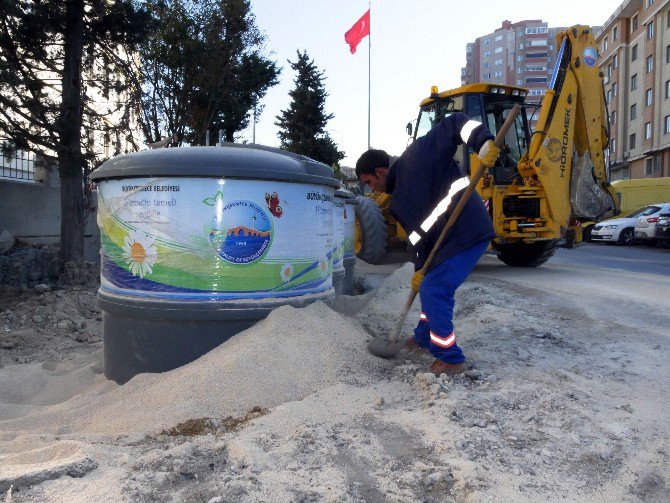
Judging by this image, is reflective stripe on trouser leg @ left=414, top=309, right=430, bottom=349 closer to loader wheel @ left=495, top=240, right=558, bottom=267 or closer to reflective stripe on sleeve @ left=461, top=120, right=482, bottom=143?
reflective stripe on sleeve @ left=461, top=120, right=482, bottom=143

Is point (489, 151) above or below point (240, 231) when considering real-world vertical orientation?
above

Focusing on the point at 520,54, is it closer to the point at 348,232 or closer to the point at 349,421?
the point at 348,232

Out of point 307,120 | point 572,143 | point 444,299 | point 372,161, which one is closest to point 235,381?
point 444,299

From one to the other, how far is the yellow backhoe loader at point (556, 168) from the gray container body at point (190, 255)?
576 cm

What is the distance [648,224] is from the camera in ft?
67.4

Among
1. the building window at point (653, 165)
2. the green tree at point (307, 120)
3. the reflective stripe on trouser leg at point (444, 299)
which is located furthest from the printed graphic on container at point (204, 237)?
the building window at point (653, 165)

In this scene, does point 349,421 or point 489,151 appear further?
point 489,151

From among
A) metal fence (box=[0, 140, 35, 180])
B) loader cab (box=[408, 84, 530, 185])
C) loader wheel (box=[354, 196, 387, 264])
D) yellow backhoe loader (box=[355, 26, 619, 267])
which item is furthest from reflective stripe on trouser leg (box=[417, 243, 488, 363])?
metal fence (box=[0, 140, 35, 180])

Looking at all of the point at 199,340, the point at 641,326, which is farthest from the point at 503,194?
the point at 199,340

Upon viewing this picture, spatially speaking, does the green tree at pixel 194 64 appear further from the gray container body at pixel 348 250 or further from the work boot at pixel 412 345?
the work boot at pixel 412 345

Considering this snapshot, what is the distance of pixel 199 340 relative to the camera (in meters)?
4.21

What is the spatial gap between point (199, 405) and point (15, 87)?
303 inches

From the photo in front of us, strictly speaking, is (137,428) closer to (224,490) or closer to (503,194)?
(224,490)

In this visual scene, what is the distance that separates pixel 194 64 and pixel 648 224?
48.9 feet
